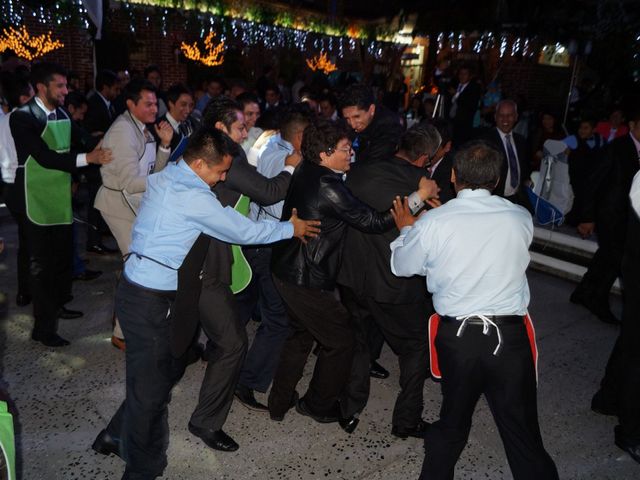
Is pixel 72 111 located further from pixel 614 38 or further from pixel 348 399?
pixel 614 38

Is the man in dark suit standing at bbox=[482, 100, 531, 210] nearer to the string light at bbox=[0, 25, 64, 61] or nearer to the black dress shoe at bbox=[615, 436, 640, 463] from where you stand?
the black dress shoe at bbox=[615, 436, 640, 463]

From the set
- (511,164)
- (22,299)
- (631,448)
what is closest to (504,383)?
(631,448)

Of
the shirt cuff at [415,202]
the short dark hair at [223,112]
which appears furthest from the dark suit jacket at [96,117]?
the shirt cuff at [415,202]

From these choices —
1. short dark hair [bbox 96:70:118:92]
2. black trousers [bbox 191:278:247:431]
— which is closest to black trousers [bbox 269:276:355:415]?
black trousers [bbox 191:278:247:431]

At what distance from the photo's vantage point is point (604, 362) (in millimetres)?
4379

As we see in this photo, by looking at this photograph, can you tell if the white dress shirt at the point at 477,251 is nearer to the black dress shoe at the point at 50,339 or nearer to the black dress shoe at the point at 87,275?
the black dress shoe at the point at 50,339

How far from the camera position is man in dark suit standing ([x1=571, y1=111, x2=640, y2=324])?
14.2 feet

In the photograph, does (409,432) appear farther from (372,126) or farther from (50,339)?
(50,339)

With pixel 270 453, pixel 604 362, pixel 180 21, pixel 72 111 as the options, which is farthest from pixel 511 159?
pixel 180 21

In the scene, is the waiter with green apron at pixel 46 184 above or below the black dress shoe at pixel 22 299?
above

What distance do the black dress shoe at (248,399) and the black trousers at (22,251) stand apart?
2131 mm

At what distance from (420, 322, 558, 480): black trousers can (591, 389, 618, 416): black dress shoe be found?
5.08 ft

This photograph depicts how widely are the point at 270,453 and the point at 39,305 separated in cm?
226

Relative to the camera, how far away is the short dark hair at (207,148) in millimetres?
2633
